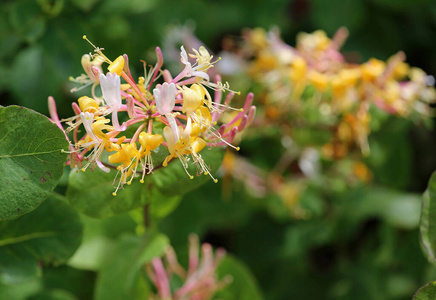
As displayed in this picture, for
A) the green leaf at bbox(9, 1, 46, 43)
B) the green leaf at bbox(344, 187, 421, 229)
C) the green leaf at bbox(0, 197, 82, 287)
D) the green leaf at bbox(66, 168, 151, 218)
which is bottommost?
the green leaf at bbox(344, 187, 421, 229)

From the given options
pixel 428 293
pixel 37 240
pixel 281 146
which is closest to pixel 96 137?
pixel 37 240

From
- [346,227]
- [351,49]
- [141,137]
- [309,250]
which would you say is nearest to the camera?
[141,137]

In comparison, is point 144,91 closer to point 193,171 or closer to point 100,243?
point 193,171

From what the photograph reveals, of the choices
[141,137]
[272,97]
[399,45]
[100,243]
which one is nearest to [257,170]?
[272,97]

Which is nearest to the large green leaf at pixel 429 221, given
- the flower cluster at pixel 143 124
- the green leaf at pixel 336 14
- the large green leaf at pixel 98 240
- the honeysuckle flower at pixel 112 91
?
the flower cluster at pixel 143 124

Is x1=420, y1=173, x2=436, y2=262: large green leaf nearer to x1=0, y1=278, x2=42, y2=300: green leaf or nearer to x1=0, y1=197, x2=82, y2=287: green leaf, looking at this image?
x1=0, y1=197, x2=82, y2=287: green leaf

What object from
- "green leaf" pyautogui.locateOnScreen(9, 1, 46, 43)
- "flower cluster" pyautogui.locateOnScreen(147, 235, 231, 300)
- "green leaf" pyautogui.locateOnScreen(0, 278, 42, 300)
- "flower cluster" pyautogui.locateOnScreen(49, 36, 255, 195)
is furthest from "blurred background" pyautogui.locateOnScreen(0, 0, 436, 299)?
"flower cluster" pyautogui.locateOnScreen(49, 36, 255, 195)

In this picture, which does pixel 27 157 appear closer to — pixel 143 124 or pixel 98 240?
pixel 143 124

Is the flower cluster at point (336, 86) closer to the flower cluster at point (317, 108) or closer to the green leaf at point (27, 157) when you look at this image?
the flower cluster at point (317, 108)
